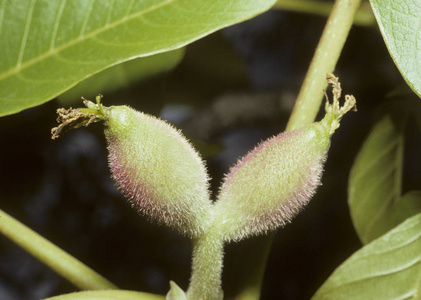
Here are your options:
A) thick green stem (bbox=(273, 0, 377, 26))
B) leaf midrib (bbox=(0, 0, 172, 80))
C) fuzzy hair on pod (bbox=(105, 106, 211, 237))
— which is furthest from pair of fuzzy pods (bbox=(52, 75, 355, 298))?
thick green stem (bbox=(273, 0, 377, 26))

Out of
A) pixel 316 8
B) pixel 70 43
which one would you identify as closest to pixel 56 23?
pixel 70 43

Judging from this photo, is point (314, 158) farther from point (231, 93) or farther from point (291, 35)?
point (291, 35)

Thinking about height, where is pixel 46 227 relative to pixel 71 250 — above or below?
above

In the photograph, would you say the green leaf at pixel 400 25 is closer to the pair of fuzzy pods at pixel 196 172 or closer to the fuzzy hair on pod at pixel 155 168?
the pair of fuzzy pods at pixel 196 172

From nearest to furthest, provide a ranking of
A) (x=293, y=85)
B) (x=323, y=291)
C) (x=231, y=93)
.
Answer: (x=323, y=291)
(x=231, y=93)
(x=293, y=85)

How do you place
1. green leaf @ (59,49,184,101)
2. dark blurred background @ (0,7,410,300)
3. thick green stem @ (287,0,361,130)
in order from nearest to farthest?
thick green stem @ (287,0,361,130) → green leaf @ (59,49,184,101) → dark blurred background @ (0,7,410,300)

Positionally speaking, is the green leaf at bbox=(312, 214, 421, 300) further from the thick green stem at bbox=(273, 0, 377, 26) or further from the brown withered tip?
the thick green stem at bbox=(273, 0, 377, 26)

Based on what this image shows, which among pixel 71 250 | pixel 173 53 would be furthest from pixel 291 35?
pixel 173 53
